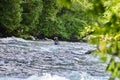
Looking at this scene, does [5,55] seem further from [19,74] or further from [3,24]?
[3,24]

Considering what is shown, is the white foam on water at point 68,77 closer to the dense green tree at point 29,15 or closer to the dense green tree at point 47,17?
the dense green tree at point 29,15

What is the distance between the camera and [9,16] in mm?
41812

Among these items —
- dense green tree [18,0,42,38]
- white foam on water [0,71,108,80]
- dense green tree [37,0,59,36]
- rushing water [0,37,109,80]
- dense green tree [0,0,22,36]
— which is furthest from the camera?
dense green tree [37,0,59,36]

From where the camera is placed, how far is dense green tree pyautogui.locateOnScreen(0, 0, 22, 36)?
136 feet

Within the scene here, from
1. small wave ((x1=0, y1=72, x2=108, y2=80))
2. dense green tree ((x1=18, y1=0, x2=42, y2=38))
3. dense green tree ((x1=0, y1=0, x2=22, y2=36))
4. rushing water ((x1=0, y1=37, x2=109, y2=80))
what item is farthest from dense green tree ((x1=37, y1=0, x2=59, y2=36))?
small wave ((x1=0, y1=72, x2=108, y2=80))

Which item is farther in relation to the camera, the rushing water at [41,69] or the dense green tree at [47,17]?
the dense green tree at [47,17]

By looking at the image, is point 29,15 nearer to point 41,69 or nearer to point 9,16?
point 9,16

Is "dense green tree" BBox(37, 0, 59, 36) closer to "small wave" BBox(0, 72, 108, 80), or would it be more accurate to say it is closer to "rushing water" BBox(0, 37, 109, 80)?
"rushing water" BBox(0, 37, 109, 80)

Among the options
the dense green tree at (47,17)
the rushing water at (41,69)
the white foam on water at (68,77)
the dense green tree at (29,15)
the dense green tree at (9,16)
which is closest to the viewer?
the white foam on water at (68,77)

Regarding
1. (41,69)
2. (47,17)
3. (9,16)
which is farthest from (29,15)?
(41,69)

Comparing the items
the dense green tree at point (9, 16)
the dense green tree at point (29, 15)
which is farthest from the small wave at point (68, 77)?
the dense green tree at point (29, 15)

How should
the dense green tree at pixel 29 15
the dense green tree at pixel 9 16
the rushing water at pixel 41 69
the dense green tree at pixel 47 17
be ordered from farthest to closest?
the dense green tree at pixel 47 17 → the dense green tree at pixel 29 15 → the dense green tree at pixel 9 16 → the rushing water at pixel 41 69

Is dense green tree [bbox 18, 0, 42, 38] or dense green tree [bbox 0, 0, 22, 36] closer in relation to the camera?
dense green tree [bbox 0, 0, 22, 36]

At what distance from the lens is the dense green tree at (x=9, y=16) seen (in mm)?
41375
